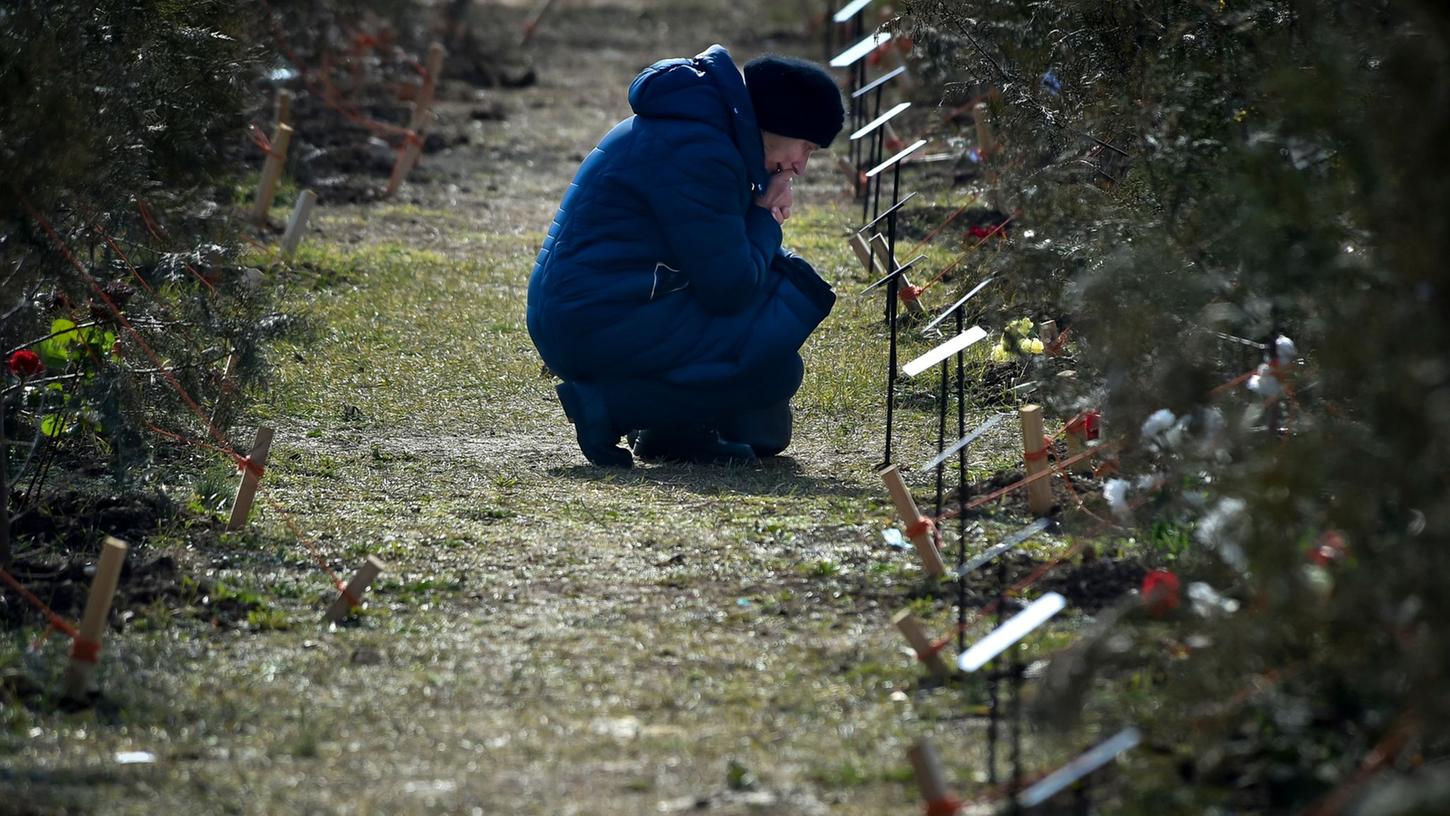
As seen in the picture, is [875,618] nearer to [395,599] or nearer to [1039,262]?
[395,599]

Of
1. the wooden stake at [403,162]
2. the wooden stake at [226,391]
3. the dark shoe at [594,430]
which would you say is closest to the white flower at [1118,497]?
the dark shoe at [594,430]

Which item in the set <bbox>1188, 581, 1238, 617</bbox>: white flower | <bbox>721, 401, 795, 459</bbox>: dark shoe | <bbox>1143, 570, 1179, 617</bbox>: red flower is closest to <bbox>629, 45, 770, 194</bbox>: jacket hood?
<bbox>721, 401, 795, 459</bbox>: dark shoe

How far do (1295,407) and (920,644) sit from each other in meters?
1.12

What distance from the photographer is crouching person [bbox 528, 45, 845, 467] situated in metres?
6.46

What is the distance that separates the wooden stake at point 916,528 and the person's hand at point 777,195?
71.3 inches

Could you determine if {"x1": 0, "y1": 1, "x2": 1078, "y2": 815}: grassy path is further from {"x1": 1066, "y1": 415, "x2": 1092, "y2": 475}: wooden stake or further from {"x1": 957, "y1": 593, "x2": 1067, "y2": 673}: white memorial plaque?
{"x1": 1066, "y1": 415, "x2": 1092, "y2": 475}: wooden stake

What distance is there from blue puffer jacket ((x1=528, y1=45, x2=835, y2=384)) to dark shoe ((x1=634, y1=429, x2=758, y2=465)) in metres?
0.27

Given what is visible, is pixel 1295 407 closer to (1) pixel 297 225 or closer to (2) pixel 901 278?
(2) pixel 901 278

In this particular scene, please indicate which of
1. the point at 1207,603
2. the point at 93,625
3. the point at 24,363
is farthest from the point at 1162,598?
the point at 24,363

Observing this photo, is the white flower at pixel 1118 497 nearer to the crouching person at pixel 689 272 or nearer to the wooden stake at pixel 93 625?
the crouching person at pixel 689 272

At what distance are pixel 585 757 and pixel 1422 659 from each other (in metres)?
1.77

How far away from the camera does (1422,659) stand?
9.37 ft

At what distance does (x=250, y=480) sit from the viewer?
5777 millimetres

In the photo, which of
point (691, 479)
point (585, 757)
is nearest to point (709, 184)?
point (691, 479)
